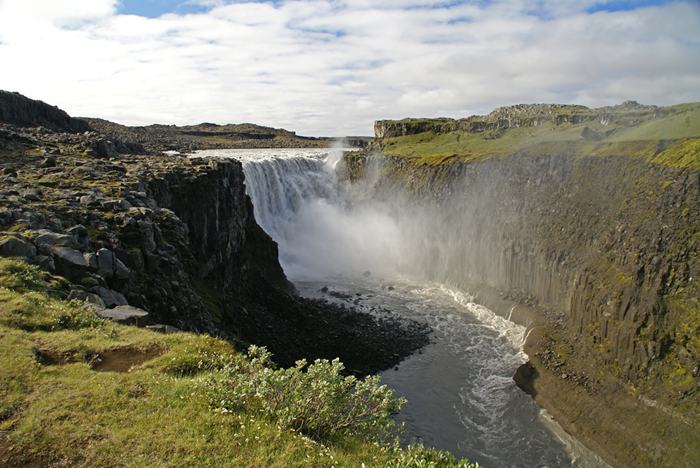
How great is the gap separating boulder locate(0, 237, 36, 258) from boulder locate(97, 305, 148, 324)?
425cm

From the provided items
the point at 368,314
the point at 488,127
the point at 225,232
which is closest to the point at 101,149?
the point at 225,232

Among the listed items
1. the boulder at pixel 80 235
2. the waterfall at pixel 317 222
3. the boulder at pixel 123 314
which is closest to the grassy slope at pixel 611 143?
the waterfall at pixel 317 222

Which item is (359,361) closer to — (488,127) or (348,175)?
(348,175)

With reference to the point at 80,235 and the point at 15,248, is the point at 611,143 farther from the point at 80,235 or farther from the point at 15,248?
the point at 15,248

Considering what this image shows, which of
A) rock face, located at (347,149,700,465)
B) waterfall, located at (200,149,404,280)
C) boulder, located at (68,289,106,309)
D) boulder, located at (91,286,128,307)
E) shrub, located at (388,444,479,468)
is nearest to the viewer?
shrub, located at (388,444,479,468)

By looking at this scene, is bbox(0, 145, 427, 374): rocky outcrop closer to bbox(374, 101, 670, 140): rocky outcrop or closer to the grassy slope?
the grassy slope

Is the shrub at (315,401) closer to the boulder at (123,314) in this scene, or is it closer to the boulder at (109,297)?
the boulder at (123,314)

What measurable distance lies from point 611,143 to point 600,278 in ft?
63.0

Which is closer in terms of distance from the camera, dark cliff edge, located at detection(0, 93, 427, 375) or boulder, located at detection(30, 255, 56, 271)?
boulder, located at detection(30, 255, 56, 271)

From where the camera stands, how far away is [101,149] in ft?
137

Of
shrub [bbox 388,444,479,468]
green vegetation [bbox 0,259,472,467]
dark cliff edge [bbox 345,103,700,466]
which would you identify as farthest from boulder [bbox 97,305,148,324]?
dark cliff edge [bbox 345,103,700,466]

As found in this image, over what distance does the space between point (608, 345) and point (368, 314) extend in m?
23.5

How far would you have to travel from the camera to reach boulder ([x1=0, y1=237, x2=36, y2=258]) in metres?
16.8

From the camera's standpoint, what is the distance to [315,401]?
10.1 meters
